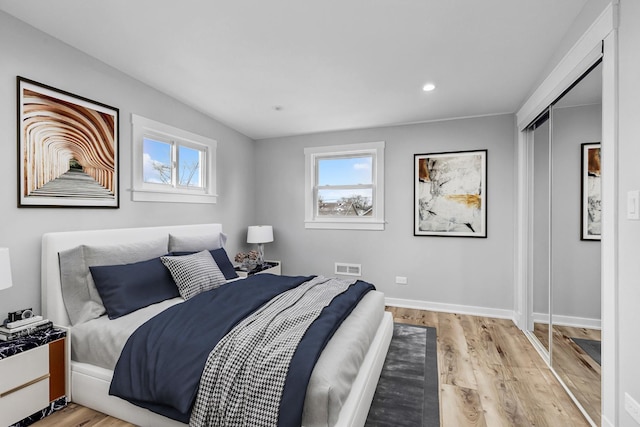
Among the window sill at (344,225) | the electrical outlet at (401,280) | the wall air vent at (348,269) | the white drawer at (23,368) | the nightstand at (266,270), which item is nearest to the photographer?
the white drawer at (23,368)

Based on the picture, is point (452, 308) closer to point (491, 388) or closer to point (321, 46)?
point (491, 388)

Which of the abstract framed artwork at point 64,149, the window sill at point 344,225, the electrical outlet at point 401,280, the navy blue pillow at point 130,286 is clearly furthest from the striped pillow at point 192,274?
the electrical outlet at point 401,280

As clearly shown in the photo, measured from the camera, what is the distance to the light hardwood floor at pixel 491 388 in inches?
77.0

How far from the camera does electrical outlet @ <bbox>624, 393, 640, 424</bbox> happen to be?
144cm

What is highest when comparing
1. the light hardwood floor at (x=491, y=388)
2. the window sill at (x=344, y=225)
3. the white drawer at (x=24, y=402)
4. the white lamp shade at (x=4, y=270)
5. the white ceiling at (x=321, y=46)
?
the white ceiling at (x=321, y=46)

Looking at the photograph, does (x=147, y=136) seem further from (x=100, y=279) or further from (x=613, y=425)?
(x=613, y=425)

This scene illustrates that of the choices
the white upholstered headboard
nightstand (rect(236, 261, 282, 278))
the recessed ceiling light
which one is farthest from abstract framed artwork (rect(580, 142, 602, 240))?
the white upholstered headboard

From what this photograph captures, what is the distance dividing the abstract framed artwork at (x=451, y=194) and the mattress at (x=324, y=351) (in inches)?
78.3

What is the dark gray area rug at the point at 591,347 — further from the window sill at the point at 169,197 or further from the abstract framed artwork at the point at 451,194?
the window sill at the point at 169,197

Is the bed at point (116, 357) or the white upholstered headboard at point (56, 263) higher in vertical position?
the white upholstered headboard at point (56, 263)

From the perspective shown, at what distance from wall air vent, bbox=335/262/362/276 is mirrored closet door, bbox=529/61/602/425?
223cm

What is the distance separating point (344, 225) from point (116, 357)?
3.23 m

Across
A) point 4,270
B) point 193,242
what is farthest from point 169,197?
point 4,270

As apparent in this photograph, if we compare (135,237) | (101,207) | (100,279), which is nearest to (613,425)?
(100,279)
